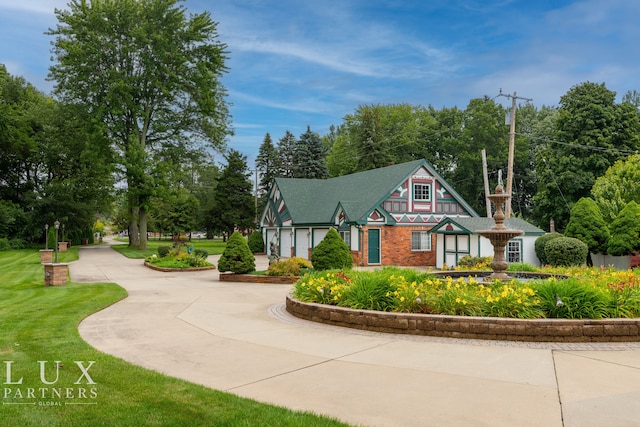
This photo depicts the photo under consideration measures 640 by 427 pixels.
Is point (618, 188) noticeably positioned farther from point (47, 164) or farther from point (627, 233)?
point (47, 164)

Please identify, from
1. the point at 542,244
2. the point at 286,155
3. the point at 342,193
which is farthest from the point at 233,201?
the point at 542,244

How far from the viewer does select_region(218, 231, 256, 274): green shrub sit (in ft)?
64.5

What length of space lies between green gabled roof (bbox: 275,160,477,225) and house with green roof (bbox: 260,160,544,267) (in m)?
0.06

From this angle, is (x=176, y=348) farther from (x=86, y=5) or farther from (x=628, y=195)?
(x=86, y=5)

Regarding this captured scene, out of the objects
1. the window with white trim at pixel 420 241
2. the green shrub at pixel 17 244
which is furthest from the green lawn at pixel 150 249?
the window with white trim at pixel 420 241

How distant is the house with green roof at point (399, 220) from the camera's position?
92.8 feet

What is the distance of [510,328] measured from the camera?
826cm

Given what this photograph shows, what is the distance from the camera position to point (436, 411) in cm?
489

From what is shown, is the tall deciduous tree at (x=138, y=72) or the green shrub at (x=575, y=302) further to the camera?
the tall deciduous tree at (x=138, y=72)

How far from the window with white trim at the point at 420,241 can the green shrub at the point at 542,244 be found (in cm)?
640

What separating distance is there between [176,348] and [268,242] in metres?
33.4

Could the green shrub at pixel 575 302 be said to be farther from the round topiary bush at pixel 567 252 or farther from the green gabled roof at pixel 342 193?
the green gabled roof at pixel 342 193

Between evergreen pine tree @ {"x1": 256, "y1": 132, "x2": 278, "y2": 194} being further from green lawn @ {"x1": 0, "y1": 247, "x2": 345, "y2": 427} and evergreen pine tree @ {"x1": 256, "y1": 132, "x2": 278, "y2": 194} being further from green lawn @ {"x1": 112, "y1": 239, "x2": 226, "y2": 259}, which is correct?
green lawn @ {"x1": 0, "y1": 247, "x2": 345, "y2": 427}

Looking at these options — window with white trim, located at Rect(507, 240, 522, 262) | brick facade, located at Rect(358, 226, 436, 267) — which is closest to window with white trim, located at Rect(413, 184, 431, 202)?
brick facade, located at Rect(358, 226, 436, 267)
